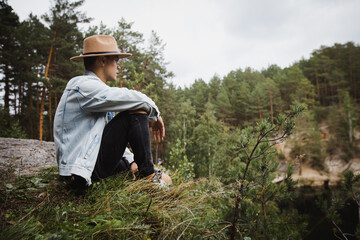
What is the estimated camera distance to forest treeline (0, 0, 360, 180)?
39.3 feet

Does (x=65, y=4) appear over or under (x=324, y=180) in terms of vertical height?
over

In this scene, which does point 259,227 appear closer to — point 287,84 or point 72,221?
point 72,221

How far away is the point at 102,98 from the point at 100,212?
0.80m

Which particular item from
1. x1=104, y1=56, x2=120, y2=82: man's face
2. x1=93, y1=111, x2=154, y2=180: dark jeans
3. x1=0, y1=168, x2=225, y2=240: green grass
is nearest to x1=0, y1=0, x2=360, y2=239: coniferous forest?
x1=0, y1=168, x2=225, y2=240: green grass

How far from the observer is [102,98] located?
154 centimetres

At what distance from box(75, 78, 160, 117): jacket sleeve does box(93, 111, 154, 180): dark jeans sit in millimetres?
118

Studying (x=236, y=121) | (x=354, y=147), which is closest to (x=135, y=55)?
(x=236, y=121)

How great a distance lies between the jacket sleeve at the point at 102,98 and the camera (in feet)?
5.05

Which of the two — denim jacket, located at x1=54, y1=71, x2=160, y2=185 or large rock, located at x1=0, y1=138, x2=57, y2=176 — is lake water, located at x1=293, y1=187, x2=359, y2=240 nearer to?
large rock, located at x1=0, y1=138, x2=57, y2=176

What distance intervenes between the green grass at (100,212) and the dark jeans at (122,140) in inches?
6.4

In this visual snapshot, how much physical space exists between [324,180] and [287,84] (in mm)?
14983

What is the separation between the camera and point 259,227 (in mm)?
2135

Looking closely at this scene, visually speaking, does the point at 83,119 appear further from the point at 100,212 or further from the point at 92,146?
the point at 100,212

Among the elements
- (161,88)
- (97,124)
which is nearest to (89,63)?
(97,124)
